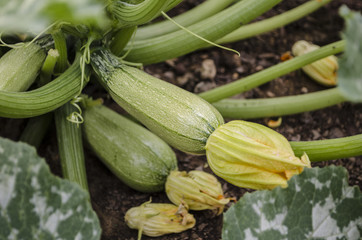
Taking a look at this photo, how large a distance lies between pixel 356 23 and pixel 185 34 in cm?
104

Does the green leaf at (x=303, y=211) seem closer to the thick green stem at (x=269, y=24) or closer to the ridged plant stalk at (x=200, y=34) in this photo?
the ridged plant stalk at (x=200, y=34)

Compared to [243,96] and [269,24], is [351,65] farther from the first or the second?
[269,24]

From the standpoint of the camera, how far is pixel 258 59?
2.67 metres

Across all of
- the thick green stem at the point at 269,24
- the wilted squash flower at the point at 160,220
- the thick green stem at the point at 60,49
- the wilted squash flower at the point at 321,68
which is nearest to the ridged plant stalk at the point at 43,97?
the thick green stem at the point at 60,49

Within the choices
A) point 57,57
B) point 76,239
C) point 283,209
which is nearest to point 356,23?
point 283,209

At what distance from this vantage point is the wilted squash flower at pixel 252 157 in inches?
56.1

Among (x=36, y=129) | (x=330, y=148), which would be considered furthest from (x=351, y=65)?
(x=36, y=129)

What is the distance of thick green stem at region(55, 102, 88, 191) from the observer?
73.4 inches

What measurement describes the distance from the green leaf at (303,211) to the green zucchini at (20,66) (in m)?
0.91

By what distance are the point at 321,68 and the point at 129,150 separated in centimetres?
114

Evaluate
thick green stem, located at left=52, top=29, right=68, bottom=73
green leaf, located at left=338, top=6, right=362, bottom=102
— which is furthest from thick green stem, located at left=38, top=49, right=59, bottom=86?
green leaf, located at left=338, top=6, right=362, bottom=102

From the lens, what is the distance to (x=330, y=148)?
158 cm

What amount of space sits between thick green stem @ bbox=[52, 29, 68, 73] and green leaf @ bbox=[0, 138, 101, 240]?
0.55 m

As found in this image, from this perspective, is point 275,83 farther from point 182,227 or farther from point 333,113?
point 182,227
